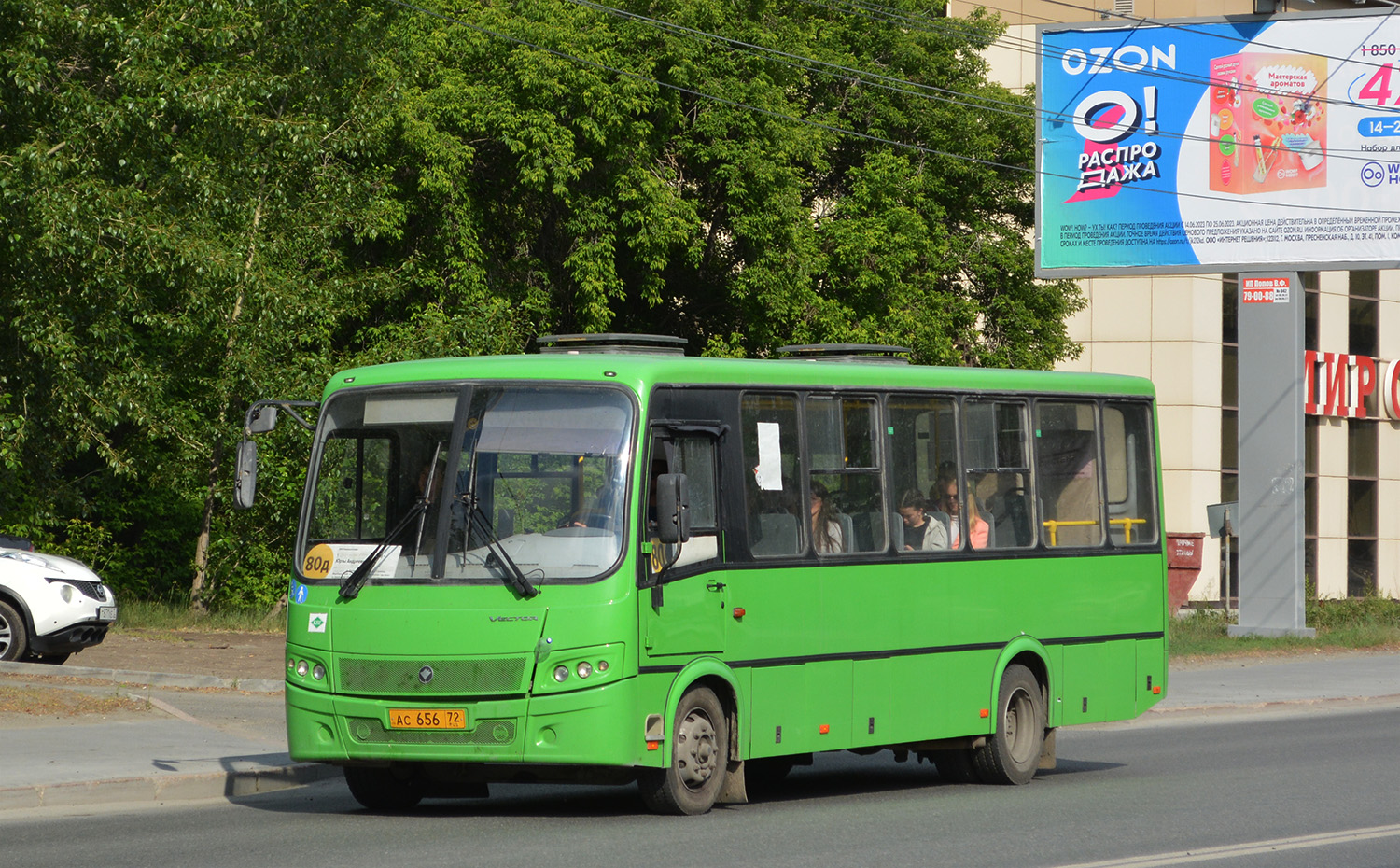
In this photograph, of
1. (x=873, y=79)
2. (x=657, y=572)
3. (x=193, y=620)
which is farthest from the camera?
(x=873, y=79)

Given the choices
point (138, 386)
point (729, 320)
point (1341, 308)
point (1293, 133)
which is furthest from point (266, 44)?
point (1341, 308)

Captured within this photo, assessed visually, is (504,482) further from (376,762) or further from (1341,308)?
(1341,308)

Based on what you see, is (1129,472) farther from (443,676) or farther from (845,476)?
(443,676)

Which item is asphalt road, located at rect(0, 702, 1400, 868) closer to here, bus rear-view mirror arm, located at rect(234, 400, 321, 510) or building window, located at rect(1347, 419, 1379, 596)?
bus rear-view mirror arm, located at rect(234, 400, 321, 510)

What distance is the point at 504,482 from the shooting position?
11109 millimetres

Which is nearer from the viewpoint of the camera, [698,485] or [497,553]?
[497,553]

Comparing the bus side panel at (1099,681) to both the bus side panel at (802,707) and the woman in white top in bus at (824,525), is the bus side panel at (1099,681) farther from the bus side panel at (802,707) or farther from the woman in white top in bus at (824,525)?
the woman in white top in bus at (824,525)

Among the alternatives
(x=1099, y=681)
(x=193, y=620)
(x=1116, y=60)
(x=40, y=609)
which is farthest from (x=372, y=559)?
(x=1116, y=60)

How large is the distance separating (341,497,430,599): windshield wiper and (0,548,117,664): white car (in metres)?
8.61

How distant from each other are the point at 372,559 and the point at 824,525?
9.88 ft

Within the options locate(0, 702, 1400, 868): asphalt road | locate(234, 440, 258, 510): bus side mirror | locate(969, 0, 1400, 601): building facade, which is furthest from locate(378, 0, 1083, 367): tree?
locate(234, 440, 258, 510): bus side mirror

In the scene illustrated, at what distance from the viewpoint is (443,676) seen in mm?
10828

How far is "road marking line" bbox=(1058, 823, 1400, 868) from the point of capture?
9.59m

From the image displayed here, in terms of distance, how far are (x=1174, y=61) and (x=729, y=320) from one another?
961 centimetres
